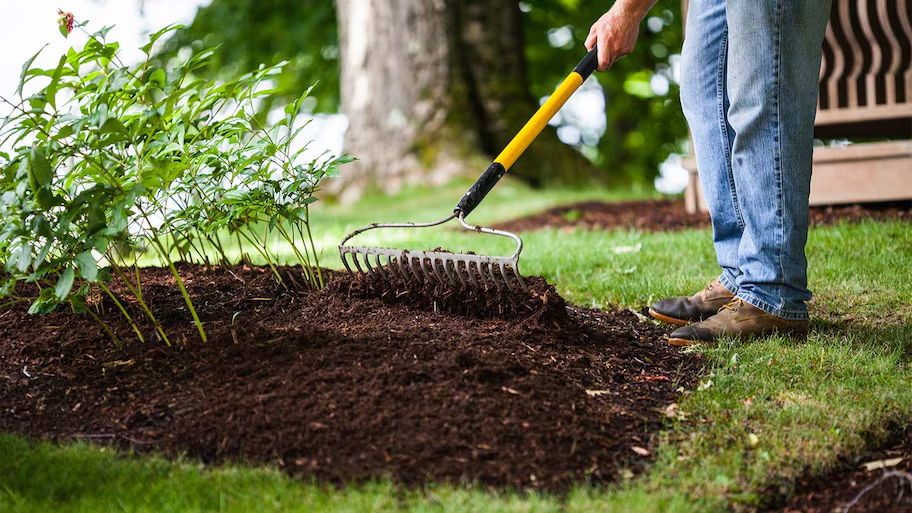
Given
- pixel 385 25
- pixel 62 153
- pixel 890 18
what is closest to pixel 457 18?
pixel 385 25

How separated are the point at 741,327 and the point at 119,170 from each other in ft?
6.69

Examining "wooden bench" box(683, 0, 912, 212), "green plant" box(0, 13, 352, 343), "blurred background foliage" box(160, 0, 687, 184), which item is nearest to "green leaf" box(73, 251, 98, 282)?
"green plant" box(0, 13, 352, 343)

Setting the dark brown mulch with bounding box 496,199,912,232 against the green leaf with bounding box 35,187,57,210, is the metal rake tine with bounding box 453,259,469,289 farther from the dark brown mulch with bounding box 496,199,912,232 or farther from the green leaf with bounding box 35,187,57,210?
the dark brown mulch with bounding box 496,199,912,232

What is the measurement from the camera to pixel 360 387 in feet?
7.04

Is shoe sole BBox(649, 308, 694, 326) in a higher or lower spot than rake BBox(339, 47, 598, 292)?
lower

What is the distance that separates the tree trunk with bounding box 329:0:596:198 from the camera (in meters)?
8.40

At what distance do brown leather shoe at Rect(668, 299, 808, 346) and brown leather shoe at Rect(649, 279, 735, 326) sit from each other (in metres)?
0.25

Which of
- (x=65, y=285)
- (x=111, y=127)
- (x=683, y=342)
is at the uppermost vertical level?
(x=111, y=127)

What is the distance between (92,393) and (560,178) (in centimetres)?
688

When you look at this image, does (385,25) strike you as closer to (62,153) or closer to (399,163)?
(399,163)

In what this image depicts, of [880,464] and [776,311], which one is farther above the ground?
[776,311]

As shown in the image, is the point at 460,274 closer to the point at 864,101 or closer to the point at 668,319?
the point at 668,319

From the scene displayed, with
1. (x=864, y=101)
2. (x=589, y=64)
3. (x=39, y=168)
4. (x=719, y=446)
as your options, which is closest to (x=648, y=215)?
(x=864, y=101)

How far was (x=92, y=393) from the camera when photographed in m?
2.27
